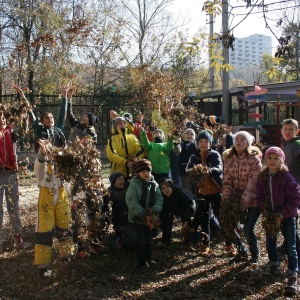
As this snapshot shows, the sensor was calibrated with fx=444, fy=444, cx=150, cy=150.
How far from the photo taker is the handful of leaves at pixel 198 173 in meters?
5.44

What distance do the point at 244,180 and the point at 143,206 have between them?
1.26 meters

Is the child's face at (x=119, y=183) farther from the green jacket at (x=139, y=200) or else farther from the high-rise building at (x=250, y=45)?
the high-rise building at (x=250, y=45)

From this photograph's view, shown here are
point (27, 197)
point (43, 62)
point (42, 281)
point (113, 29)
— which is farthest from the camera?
point (113, 29)

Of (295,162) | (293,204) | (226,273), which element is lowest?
(226,273)

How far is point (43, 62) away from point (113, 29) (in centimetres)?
412

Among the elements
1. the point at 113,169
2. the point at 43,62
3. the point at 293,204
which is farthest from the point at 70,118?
the point at 43,62

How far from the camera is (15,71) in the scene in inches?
746

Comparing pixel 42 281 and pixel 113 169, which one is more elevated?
pixel 113 169

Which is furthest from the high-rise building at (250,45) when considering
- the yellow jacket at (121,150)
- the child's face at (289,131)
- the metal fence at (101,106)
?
the metal fence at (101,106)

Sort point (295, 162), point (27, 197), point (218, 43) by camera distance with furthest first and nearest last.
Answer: point (27, 197), point (295, 162), point (218, 43)

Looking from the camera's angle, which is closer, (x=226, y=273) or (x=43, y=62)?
(x=226, y=273)

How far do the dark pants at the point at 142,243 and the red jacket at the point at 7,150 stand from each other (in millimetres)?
1879

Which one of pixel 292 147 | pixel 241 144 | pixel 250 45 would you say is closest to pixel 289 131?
pixel 292 147

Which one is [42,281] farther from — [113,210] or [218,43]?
[218,43]
